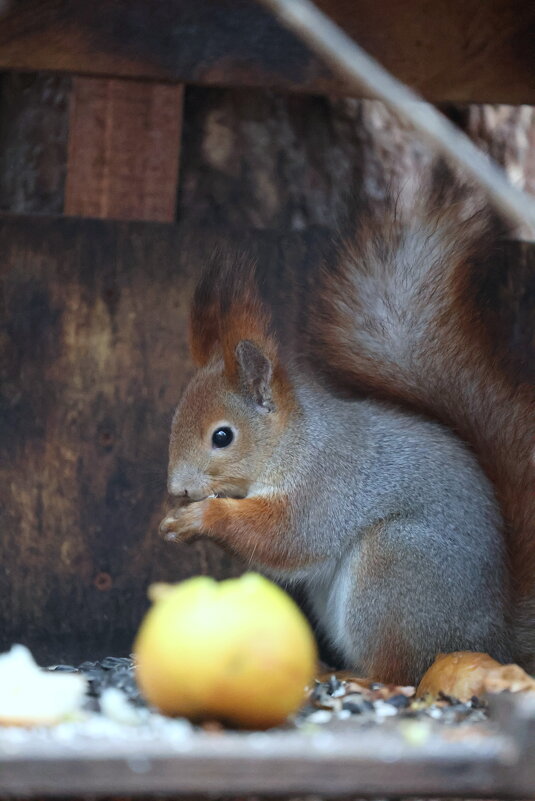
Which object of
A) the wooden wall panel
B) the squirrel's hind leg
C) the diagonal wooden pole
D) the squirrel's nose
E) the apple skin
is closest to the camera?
the diagonal wooden pole

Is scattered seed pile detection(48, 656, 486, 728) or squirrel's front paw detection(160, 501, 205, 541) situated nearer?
scattered seed pile detection(48, 656, 486, 728)

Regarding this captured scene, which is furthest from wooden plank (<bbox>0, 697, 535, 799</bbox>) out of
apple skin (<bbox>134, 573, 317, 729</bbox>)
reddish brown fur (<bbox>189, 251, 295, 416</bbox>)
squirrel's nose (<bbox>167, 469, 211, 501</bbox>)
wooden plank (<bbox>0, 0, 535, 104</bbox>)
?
wooden plank (<bbox>0, 0, 535, 104</bbox>)

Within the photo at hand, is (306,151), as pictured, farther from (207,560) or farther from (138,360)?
(207,560)

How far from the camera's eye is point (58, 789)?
3.47ft

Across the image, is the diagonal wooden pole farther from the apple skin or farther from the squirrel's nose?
the squirrel's nose

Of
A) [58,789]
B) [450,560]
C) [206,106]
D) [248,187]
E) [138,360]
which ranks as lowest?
[58,789]

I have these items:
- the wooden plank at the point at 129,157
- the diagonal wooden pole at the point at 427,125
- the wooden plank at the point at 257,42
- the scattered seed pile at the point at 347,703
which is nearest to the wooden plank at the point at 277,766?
the scattered seed pile at the point at 347,703

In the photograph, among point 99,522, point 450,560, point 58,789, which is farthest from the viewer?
point 99,522

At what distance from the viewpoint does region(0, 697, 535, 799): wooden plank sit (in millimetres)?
1059

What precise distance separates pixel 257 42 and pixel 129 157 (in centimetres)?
42

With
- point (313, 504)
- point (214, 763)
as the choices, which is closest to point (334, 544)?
point (313, 504)

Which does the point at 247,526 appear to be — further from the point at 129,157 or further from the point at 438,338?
the point at 129,157

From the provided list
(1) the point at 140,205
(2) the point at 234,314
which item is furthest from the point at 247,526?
(1) the point at 140,205

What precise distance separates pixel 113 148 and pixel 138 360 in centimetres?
45
